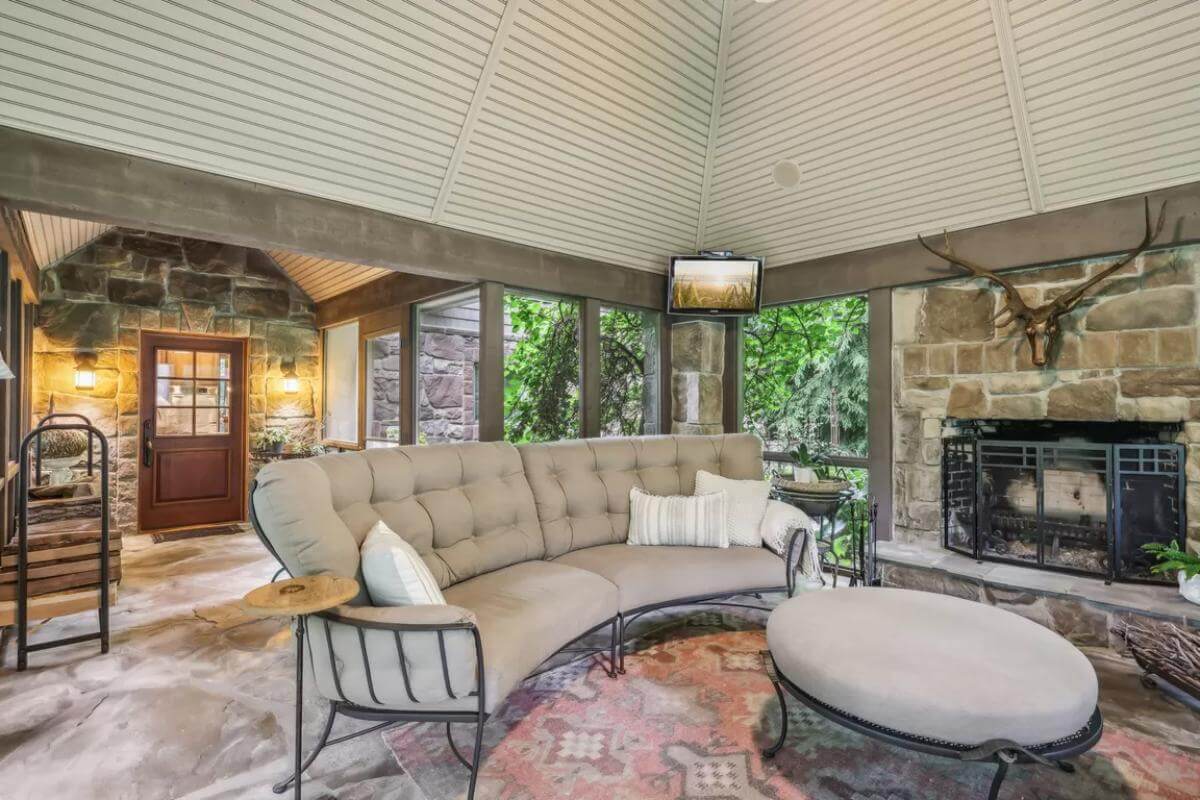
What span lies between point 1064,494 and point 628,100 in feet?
10.8

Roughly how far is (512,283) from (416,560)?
234 cm

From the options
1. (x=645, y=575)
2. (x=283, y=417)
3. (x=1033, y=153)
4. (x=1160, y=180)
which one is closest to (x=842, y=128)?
(x=1033, y=153)

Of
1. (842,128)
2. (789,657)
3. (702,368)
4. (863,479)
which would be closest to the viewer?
(789,657)

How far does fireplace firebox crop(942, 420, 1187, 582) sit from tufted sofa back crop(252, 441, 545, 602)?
258 centimetres

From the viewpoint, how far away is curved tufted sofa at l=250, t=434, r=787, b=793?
1.70 m

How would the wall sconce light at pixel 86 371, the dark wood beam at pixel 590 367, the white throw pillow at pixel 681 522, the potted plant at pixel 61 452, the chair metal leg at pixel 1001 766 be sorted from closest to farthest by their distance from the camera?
the chair metal leg at pixel 1001 766
the white throw pillow at pixel 681 522
the dark wood beam at pixel 590 367
the potted plant at pixel 61 452
the wall sconce light at pixel 86 371

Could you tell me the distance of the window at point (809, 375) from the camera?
429cm

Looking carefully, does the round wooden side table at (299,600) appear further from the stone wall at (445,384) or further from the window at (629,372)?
the stone wall at (445,384)

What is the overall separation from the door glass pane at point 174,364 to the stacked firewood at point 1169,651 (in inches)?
275

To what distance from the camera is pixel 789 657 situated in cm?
189

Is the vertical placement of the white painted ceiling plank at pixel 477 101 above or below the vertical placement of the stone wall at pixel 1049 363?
above

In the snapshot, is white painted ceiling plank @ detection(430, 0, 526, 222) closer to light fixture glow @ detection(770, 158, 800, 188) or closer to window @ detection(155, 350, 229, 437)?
light fixture glow @ detection(770, 158, 800, 188)

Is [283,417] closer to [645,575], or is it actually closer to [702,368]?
[702,368]

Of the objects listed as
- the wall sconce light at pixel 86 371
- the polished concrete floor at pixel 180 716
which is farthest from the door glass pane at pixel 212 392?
the polished concrete floor at pixel 180 716
